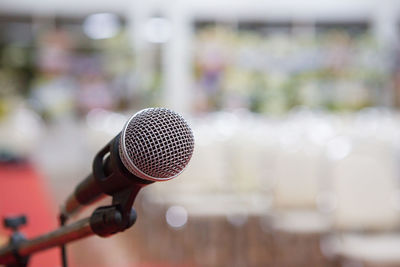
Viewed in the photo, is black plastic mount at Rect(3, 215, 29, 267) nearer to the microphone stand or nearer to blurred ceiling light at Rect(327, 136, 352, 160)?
the microphone stand

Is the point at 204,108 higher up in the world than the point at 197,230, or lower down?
higher up

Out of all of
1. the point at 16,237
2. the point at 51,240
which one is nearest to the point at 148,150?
the point at 51,240

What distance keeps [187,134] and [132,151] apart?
0.21 feet

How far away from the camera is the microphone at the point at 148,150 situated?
0.63m

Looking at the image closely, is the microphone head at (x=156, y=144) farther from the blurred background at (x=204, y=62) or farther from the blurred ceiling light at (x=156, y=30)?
the blurred ceiling light at (x=156, y=30)

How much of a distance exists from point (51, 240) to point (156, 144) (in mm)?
197

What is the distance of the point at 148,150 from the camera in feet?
2.09

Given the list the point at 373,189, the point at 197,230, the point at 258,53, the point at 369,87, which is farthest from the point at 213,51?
the point at 373,189

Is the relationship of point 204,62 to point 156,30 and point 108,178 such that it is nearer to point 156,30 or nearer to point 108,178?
point 156,30

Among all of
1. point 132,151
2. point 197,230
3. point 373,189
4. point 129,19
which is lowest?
point 197,230

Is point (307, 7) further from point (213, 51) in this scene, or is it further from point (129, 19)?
point (129, 19)

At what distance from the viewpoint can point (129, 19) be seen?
7887 millimetres

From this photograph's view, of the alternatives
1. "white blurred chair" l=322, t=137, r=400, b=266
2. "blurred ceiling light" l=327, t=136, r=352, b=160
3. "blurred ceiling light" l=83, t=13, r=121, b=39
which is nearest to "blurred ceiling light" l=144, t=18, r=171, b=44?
"blurred ceiling light" l=83, t=13, r=121, b=39

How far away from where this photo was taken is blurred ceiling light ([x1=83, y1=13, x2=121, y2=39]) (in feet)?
26.1
